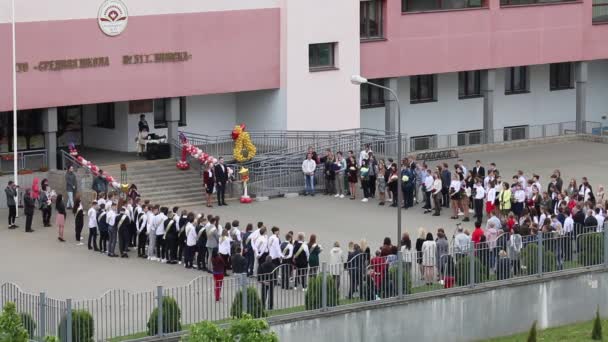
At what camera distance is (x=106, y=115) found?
57875 millimetres

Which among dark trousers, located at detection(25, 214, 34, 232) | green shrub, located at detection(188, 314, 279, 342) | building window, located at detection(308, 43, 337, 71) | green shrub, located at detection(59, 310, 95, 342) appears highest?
building window, located at detection(308, 43, 337, 71)

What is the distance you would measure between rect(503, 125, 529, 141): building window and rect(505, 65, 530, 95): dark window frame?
1.40 metres

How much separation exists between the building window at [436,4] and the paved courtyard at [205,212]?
A: 5.72m

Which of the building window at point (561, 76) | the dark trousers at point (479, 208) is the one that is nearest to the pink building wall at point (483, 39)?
the building window at point (561, 76)

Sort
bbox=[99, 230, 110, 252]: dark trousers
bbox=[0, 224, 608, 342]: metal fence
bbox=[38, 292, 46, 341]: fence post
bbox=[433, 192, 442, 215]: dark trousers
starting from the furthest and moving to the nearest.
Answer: bbox=[433, 192, 442, 215]: dark trousers < bbox=[99, 230, 110, 252]: dark trousers < bbox=[0, 224, 608, 342]: metal fence < bbox=[38, 292, 46, 341]: fence post

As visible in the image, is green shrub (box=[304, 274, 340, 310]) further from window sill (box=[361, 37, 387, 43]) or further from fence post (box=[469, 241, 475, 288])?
window sill (box=[361, 37, 387, 43])

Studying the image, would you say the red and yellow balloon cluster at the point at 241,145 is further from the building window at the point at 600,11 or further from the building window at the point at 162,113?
the building window at the point at 600,11

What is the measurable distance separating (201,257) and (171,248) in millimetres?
1230

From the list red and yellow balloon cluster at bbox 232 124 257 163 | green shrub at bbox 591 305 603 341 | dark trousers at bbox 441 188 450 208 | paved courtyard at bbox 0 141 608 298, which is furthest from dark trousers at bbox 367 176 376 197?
green shrub at bbox 591 305 603 341

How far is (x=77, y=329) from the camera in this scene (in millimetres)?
35156

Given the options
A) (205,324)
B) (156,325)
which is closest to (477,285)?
(156,325)

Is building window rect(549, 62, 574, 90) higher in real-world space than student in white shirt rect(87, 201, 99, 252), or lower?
higher

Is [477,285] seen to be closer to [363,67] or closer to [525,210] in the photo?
[525,210]

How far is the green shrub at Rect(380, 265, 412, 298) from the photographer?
131 feet
